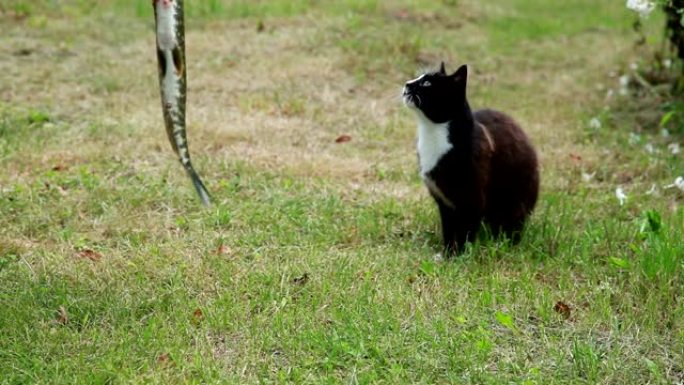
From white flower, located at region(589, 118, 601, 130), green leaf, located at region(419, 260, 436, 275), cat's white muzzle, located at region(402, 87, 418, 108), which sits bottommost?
white flower, located at region(589, 118, 601, 130)

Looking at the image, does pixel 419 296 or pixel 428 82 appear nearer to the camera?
pixel 419 296

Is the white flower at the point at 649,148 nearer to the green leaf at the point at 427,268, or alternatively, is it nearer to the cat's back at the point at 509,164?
the cat's back at the point at 509,164

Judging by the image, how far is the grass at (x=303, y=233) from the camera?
11.1 feet

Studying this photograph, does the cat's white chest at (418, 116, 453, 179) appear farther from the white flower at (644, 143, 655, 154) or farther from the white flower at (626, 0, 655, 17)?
the white flower at (644, 143, 655, 154)

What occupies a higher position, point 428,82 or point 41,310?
point 428,82

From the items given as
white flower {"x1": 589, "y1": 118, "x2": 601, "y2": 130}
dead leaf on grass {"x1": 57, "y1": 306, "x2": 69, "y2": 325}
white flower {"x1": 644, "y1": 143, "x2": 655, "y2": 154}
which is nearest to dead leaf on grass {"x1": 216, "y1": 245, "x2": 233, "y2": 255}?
dead leaf on grass {"x1": 57, "y1": 306, "x2": 69, "y2": 325}

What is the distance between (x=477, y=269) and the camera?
418 cm

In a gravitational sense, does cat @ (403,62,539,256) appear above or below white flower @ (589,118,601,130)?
above

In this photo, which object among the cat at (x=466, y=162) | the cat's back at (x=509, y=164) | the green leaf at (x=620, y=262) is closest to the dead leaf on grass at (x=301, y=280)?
the cat at (x=466, y=162)

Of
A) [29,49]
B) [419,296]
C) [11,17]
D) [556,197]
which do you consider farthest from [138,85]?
[419,296]

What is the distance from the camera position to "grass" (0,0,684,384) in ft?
11.1

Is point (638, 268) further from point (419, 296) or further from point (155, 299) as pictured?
point (155, 299)

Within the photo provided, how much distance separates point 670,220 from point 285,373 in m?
2.49

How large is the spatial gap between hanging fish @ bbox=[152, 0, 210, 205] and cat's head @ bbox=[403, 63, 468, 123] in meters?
1.10
